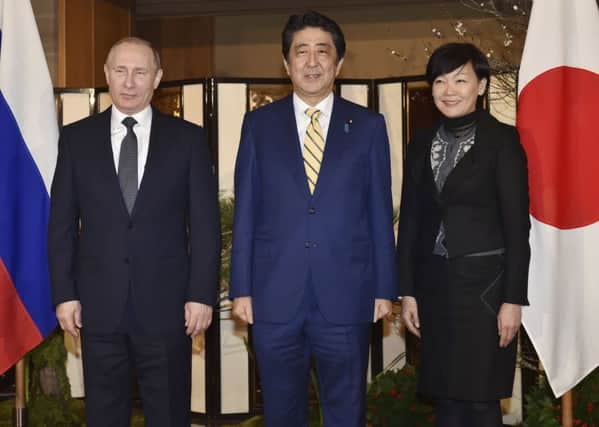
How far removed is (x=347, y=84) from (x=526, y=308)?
1.95 m

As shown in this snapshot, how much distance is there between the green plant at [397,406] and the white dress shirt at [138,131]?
1.96m

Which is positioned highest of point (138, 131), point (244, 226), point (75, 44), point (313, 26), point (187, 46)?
point (187, 46)

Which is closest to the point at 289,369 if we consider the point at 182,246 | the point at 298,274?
the point at 298,274

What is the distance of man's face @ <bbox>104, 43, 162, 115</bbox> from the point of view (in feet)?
10.5

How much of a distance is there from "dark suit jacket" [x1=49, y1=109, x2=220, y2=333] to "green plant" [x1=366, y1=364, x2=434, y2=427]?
165 centimetres

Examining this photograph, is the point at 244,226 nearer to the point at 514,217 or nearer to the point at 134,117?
the point at 134,117

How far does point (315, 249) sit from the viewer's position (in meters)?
3.17

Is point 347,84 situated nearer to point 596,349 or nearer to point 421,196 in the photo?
point 421,196

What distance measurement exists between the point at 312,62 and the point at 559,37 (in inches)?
41.5

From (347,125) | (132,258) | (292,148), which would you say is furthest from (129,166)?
(347,125)

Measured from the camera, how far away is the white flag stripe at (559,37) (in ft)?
11.7

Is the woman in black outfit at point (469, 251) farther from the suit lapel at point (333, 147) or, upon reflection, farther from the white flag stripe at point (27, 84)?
the white flag stripe at point (27, 84)

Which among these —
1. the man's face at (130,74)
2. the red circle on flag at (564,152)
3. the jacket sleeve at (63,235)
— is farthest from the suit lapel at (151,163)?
the red circle on flag at (564,152)

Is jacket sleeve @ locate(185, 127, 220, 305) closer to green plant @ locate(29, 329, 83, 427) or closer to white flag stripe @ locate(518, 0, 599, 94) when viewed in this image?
white flag stripe @ locate(518, 0, 599, 94)
